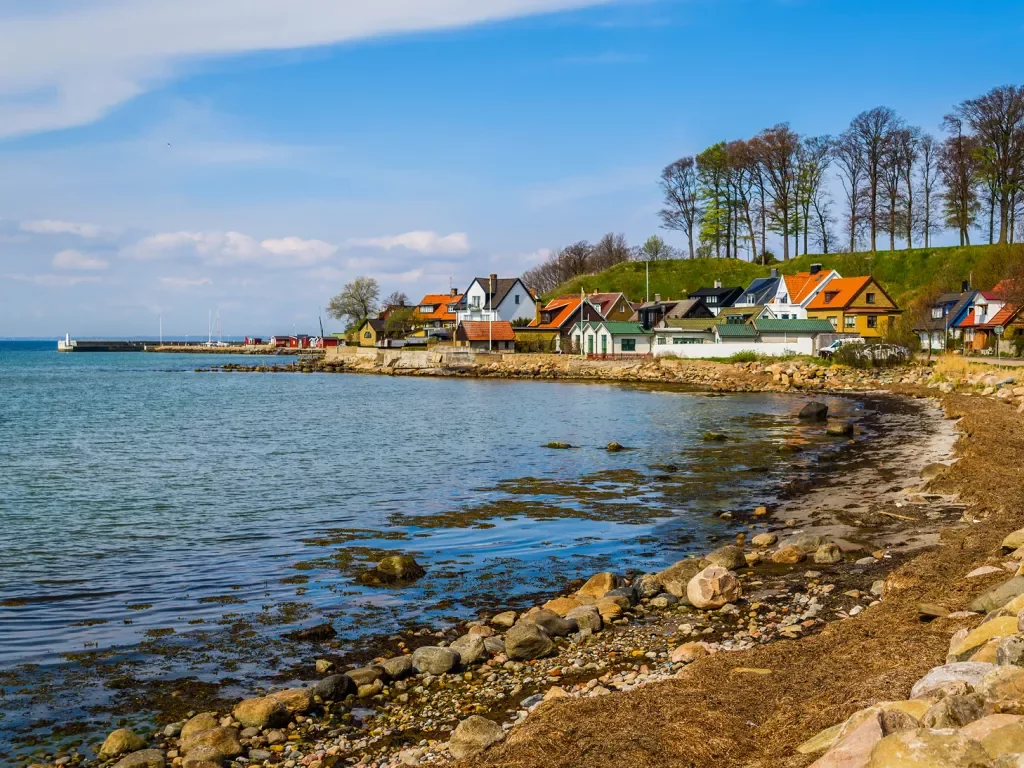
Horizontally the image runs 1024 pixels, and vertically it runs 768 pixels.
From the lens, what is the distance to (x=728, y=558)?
16.1 meters

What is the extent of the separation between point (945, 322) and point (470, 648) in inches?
2875

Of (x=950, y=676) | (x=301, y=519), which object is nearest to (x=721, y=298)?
(x=301, y=519)

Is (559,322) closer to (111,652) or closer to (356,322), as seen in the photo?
(356,322)

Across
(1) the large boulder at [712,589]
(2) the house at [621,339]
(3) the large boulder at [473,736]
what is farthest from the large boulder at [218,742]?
(2) the house at [621,339]

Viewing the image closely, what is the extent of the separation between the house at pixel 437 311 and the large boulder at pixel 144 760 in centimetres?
11523

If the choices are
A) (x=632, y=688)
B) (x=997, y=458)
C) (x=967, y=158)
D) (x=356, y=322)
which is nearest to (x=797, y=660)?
(x=632, y=688)

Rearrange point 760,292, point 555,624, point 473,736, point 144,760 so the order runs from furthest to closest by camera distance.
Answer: point 760,292 < point 555,624 < point 144,760 < point 473,736

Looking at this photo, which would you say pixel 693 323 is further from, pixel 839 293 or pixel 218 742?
pixel 218 742

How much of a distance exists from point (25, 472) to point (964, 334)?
70853 millimetres

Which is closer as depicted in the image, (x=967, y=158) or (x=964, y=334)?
(x=964, y=334)

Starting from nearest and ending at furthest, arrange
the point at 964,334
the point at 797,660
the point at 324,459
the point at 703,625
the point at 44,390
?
1. the point at 797,660
2. the point at 703,625
3. the point at 324,459
4. the point at 964,334
5. the point at 44,390

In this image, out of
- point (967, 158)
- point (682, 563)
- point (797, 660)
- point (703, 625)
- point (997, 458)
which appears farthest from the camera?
point (967, 158)

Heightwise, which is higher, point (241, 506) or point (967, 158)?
point (967, 158)

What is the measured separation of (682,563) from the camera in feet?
51.0
